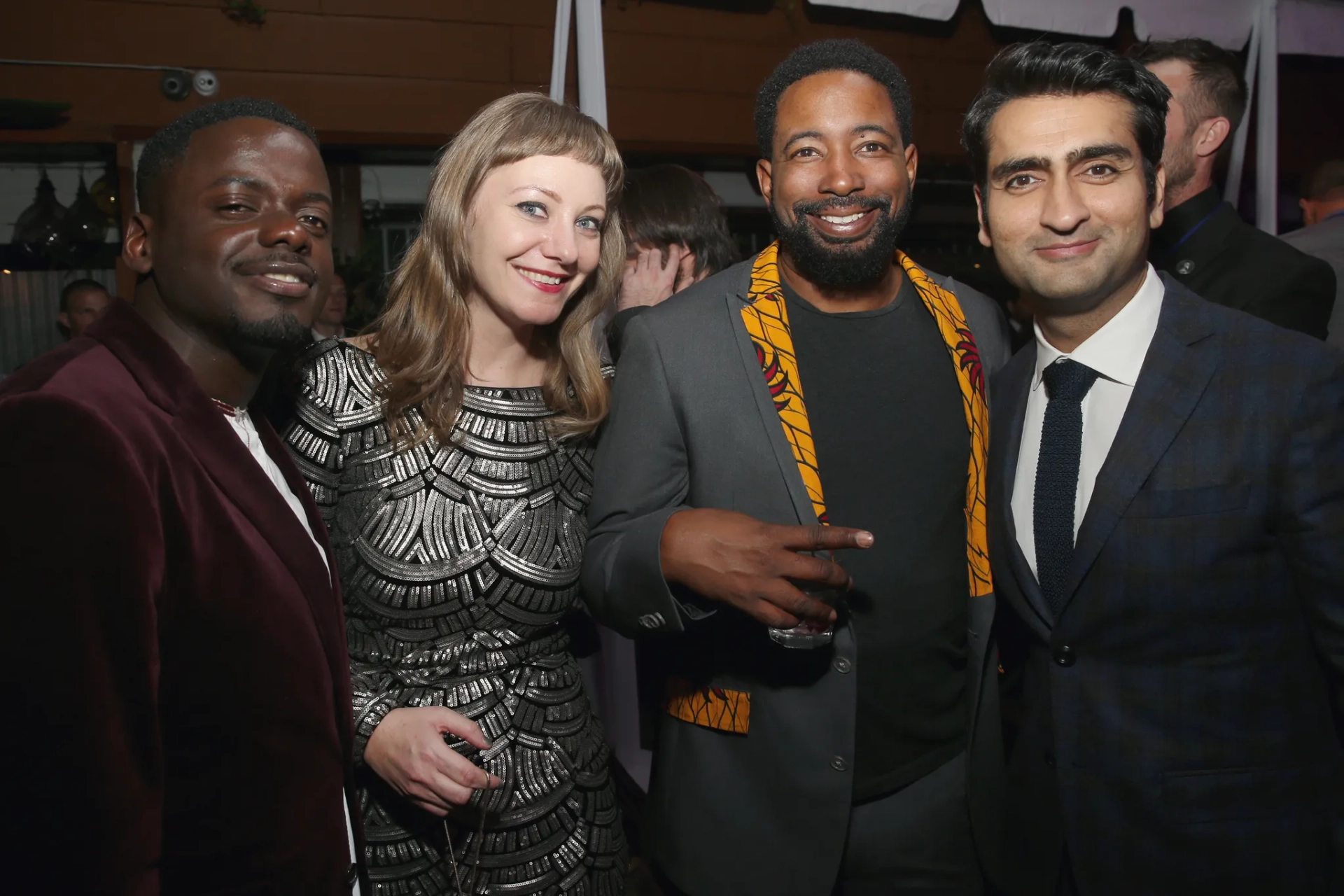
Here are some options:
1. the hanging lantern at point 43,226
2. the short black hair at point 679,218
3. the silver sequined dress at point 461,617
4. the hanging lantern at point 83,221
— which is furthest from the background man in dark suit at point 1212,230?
the hanging lantern at point 43,226

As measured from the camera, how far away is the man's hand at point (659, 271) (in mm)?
2770

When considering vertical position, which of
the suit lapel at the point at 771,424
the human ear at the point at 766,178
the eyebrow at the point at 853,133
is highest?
the eyebrow at the point at 853,133

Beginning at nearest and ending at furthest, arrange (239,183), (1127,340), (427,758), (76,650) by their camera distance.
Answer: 1. (76,650)
2. (239,183)
3. (427,758)
4. (1127,340)

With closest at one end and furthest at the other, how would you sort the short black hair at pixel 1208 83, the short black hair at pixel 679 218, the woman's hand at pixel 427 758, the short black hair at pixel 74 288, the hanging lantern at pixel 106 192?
the woman's hand at pixel 427 758
the short black hair at pixel 1208 83
the short black hair at pixel 679 218
the short black hair at pixel 74 288
the hanging lantern at pixel 106 192

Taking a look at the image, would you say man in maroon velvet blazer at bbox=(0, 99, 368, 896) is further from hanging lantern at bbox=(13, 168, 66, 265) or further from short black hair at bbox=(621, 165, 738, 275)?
hanging lantern at bbox=(13, 168, 66, 265)

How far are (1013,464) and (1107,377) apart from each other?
0.22 metres

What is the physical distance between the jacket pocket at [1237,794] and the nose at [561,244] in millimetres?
1288

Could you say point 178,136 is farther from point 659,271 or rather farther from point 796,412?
point 659,271

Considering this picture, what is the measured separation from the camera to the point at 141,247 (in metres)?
1.20

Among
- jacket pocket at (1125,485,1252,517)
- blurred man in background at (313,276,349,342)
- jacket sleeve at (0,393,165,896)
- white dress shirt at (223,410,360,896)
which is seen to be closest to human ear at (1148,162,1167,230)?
jacket pocket at (1125,485,1252,517)

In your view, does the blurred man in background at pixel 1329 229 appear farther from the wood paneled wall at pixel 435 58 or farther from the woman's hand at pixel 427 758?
the woman's hand at pixel 427 758

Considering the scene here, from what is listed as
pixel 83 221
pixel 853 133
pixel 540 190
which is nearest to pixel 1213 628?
pixel 853 133

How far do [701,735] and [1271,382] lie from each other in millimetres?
1088

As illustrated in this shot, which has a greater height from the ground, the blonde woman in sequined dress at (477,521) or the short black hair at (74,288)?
the short black hair at (74,288)
